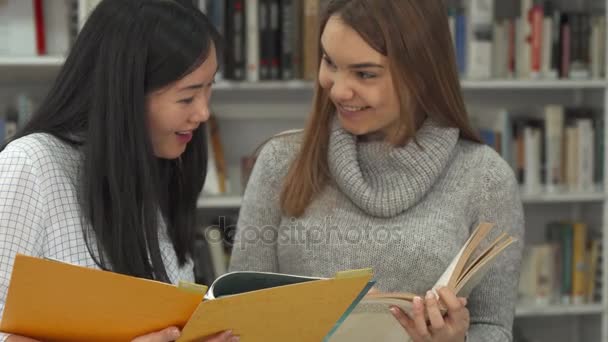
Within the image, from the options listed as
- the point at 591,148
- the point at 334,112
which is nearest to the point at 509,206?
the point at 334,112

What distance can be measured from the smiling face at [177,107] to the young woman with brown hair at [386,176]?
0.94 feet

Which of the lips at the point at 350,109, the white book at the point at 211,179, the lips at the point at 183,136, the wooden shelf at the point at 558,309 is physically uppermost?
the lips at the point at 350,109

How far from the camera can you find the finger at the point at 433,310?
1.29 metres

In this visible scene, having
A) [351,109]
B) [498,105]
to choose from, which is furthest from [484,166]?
[498,105]

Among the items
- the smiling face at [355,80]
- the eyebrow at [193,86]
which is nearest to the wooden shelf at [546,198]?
the smiling face at [355,80]

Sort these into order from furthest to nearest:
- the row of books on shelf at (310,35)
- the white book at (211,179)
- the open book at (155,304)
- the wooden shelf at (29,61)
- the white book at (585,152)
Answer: the white book at (585,152) < the white book at (211,179) < the row of books on shelf at (310,35) < the wooden shelf at (29,61) < the open book at (155,304)

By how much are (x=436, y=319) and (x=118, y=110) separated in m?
0.59

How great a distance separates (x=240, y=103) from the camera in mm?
2752

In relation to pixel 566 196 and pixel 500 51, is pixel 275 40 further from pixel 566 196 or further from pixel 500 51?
pixel 566 196

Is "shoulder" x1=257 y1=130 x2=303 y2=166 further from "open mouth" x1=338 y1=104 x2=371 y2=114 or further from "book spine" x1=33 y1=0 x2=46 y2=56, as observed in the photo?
"book spine" x1=33 y1=0 x2=46 y2=56

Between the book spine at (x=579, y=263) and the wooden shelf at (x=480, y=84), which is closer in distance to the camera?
the wooden shelf at (x=480, y=84)

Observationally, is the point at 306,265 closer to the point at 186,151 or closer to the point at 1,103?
the point at 186,151

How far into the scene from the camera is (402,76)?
1.50 m

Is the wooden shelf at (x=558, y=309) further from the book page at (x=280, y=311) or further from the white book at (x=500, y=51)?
the book page at (x=280, y=311)
